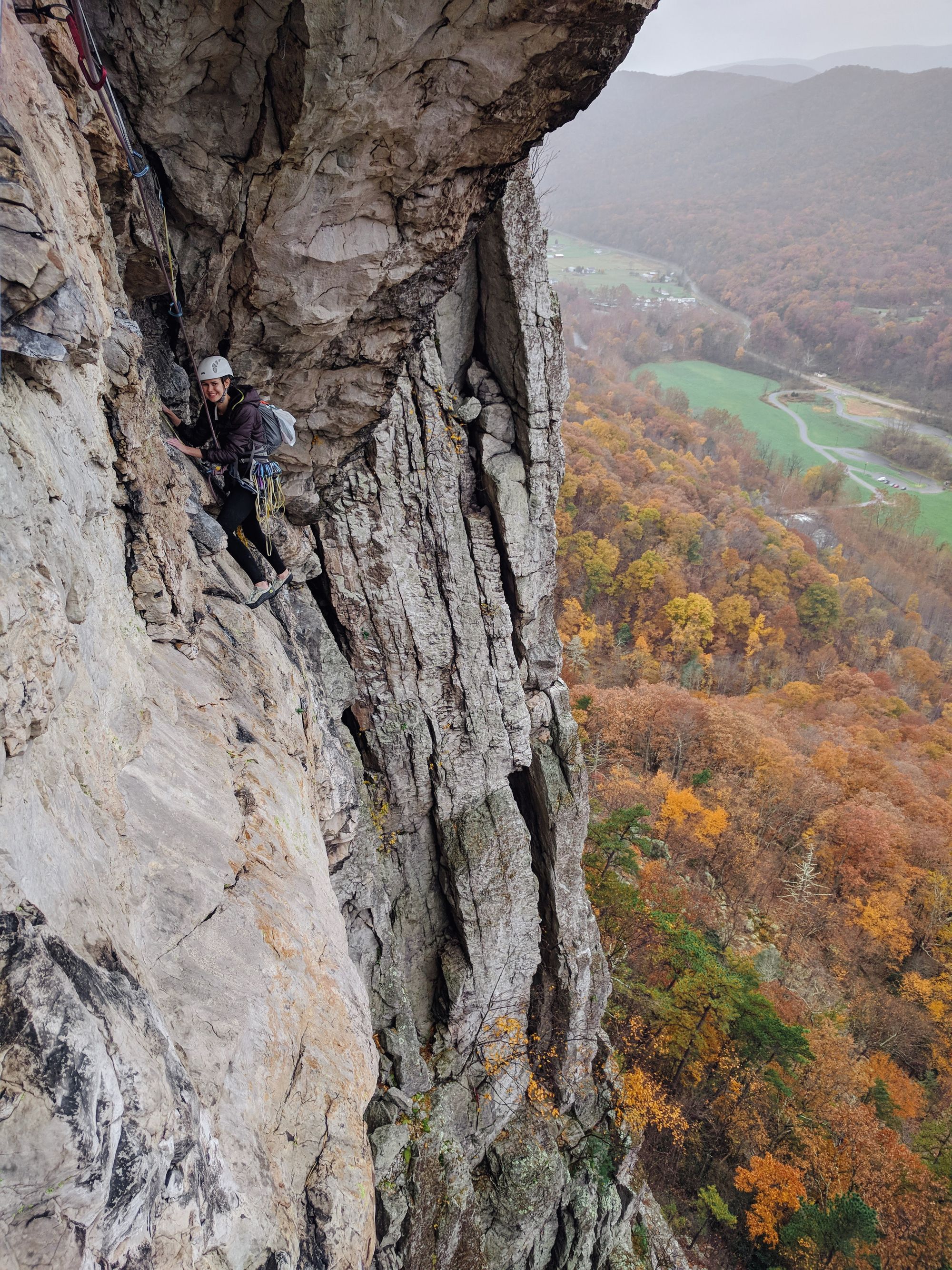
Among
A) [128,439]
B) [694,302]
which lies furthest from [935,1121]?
[694,302]

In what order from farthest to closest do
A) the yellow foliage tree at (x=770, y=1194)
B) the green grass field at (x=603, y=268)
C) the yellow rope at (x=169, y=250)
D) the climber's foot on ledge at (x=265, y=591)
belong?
the green grass field at (x=603, y=268)
the yellow foliage tree at (x=770, y=1194)
the climber's foot on ledge at (x=265, y=591)
the yellow rope at (x=169, y=250)

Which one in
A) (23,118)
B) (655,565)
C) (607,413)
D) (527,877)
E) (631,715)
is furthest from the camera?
(607,413)

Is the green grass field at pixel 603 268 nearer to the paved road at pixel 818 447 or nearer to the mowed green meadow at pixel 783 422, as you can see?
the mowed green meadow at pixel 783 422

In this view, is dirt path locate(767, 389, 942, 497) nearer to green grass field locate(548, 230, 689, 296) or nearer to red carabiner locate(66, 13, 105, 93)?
green grass field locate(548, 230, 689, 296)

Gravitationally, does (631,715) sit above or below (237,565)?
below

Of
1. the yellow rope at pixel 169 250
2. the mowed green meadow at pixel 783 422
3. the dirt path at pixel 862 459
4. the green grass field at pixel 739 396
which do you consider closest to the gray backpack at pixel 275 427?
the yellow rope at pixel 169 250

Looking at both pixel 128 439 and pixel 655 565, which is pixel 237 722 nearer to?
pixel 128 439

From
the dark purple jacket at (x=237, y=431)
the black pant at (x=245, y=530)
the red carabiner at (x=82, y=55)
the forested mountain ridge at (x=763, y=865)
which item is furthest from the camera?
the forested mountain ridge at (x=763, y=865)

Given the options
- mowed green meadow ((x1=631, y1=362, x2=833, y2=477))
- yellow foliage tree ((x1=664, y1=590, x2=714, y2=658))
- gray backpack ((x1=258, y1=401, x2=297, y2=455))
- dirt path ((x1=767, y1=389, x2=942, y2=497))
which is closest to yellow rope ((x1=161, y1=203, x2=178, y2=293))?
gray backpack ((x1=258, y1=401, x2=297, y2=455))
